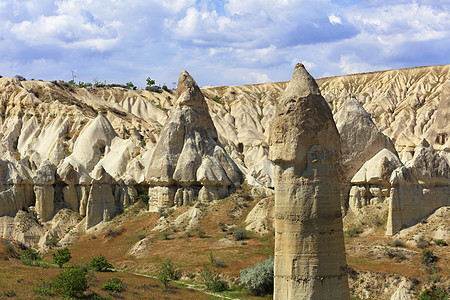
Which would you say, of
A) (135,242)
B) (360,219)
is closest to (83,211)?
(135,242)

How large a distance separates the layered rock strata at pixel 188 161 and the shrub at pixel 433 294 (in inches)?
791

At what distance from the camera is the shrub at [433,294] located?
2406 centimetres

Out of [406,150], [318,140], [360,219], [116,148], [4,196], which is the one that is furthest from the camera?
[406,150]

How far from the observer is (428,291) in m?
24.8

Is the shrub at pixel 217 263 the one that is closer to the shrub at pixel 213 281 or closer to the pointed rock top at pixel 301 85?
the shrub at pixel 213 281

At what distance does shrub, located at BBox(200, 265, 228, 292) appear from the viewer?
27.9 metres

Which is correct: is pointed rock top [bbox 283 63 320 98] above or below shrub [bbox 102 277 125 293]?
above

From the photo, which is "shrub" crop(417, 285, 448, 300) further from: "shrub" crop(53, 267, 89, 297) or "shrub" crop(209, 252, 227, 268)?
"shrub" crop(53, 267, 89, 297)

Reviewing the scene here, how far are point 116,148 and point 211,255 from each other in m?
27.0

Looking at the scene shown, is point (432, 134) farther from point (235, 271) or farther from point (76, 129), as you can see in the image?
point (235, 271)

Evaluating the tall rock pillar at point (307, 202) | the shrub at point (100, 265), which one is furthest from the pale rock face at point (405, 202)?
the tall rock pillar at point (307, 202)

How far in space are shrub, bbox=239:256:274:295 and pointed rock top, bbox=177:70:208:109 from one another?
2102 centimetres

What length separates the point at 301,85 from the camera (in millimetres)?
14898

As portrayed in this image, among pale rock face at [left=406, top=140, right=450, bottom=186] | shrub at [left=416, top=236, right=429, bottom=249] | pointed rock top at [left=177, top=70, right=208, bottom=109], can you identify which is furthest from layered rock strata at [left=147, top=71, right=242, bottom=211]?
shrub at [left=416, top=236, right=429, bottom=249]
